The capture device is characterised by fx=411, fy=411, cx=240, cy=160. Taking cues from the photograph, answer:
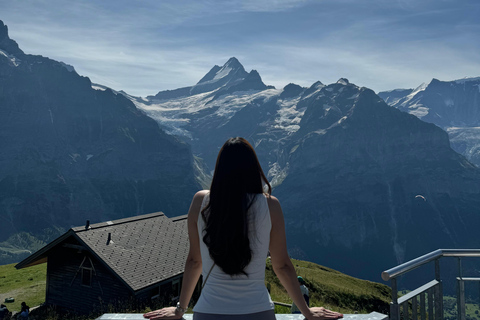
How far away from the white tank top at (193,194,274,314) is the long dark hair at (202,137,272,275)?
5cm

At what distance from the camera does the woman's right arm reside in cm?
340

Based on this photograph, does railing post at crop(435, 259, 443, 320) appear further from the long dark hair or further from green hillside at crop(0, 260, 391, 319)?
green hillside at crop(0, 260, 391, 319)

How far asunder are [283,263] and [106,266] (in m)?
28.8

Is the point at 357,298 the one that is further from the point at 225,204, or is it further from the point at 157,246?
the point at 225,204

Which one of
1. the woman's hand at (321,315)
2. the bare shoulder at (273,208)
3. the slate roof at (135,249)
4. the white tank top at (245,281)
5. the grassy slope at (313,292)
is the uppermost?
the bare shoulder at (273,208)

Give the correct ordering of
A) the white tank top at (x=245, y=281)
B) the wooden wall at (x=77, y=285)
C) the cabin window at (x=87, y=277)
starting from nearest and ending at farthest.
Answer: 1. the white tank top at (x=245, y=281)
2. the wooden wall at (x=77, y=285)
3. the cabin window at (x=87, y=277)

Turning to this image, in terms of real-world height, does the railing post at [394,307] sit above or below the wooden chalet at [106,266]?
above

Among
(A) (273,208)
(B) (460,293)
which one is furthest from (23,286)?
(A) (273,208)

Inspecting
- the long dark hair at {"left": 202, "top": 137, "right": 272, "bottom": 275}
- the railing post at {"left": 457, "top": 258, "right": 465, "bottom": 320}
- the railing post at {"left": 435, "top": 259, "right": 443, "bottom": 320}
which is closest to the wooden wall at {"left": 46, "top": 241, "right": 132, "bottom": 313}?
the railing post at {"left": 457, "top": 258, "right": 465, "bottom": 320}

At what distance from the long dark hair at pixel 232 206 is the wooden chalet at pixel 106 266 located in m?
27.1

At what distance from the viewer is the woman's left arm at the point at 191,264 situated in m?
3.46

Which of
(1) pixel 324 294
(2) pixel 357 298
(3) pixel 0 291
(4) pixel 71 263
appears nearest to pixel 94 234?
(4) pixel 71 263

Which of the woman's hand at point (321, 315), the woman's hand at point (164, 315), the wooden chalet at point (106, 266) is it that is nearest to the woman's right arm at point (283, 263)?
the woman's hand at point (321, 315)

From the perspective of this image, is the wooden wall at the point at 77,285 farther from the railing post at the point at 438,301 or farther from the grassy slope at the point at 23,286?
the railing post at the point at 438,301
